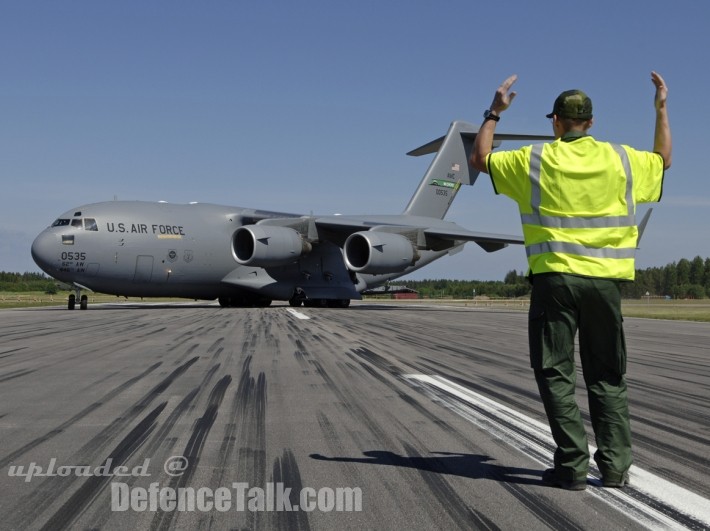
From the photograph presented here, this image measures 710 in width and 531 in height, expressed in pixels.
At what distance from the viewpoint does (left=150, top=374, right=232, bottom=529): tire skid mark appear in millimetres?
3529

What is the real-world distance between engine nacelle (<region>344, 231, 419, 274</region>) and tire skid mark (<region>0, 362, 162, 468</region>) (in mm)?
20968

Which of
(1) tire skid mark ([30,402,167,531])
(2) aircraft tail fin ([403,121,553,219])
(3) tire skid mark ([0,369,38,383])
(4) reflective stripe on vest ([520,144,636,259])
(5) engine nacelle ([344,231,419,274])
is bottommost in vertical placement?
(1) tire skid mark ([30,402,167,531])

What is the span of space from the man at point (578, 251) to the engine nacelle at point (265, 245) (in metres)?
25.8

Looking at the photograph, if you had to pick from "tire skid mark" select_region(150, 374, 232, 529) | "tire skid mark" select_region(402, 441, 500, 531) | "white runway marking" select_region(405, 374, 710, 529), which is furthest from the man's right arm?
"tire skid mark" select_region(150, 374, 232, 529)

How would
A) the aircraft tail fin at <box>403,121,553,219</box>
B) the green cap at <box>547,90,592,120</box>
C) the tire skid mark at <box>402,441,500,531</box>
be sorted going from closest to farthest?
1. the tire skid mark at <box>402,441,500,531</box>
2. the green cap at <box>547,90,592,120</box>
3. the aircraft tail fin at <box>403,121,553,219</box>

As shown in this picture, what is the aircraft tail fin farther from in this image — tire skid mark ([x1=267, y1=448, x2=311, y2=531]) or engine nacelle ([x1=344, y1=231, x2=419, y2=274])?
tire skid mark ([x1=267, y1=448, x2=311, y2=531])

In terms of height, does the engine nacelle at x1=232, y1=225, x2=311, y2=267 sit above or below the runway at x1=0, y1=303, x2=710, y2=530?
above

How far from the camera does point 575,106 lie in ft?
14.4

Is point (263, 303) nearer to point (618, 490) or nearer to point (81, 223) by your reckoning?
→ point (81, 223)

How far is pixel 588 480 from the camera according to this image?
4285 mm

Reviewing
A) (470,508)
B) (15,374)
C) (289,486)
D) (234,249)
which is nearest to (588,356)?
(470,508)

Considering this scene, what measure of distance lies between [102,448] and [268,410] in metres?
1.79

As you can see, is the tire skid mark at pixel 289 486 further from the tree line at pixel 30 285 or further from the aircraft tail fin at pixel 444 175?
the tree line at pixel 30 285

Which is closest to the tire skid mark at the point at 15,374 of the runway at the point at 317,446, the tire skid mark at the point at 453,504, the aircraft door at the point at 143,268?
the runway at the point at 317,446
